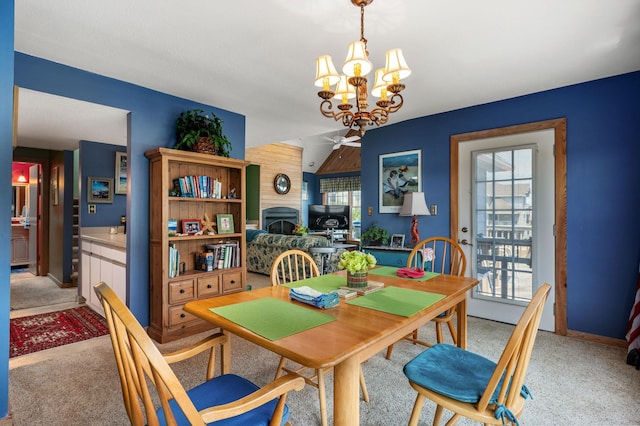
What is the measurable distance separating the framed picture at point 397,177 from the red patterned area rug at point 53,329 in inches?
143

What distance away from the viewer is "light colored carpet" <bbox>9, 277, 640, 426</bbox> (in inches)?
74.9

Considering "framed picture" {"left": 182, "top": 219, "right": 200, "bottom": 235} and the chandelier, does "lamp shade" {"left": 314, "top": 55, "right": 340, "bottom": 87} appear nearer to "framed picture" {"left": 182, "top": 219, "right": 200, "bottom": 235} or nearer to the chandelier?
the chandelier

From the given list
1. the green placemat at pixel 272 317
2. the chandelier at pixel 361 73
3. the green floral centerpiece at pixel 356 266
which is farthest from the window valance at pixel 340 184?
the green placemat at pixel 272 317

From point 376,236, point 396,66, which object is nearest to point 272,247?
point 376,236

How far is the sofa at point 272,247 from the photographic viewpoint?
4.97 m

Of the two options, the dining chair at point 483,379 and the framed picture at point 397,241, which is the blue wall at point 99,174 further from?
the dining chair at point 483,379

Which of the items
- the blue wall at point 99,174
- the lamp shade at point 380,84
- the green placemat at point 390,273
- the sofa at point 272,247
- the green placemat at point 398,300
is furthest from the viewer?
the sofa at point 272,247

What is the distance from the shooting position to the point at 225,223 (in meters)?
3.62

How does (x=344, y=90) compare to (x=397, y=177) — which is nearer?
(x=344, y=90)

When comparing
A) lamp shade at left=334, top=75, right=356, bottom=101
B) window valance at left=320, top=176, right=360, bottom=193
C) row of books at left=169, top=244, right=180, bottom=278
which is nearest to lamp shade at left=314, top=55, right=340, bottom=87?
lamp shade at left=334, top=75, right=356, bottom=101

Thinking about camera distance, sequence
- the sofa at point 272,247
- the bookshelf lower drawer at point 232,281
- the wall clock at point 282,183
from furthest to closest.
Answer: the wall clock at point 282,183, the sofa at point 272,247, the bookshelf lower drawer at point 232,281

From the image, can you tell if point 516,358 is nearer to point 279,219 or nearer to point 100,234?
point 100,234

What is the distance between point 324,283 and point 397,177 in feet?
8.81

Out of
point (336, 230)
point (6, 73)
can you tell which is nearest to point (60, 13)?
point (6, 73)
